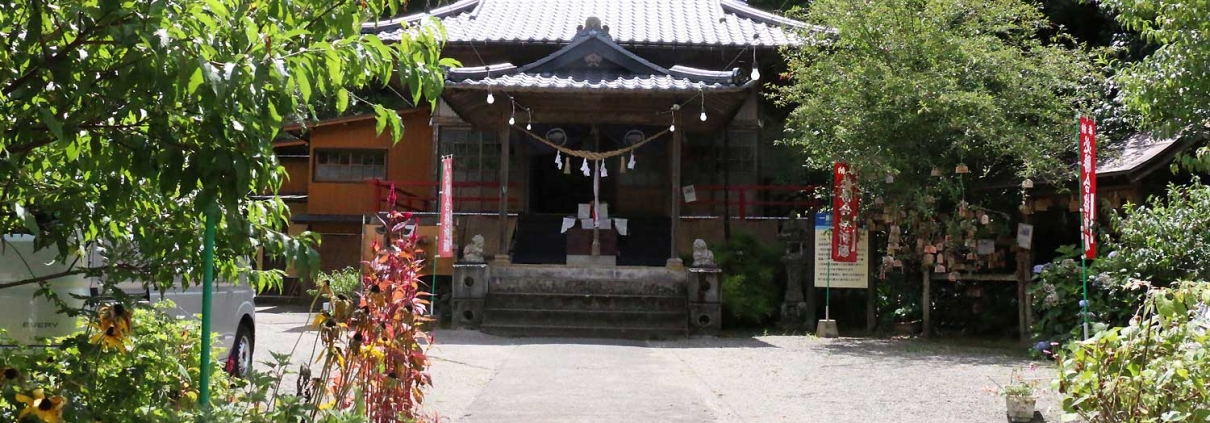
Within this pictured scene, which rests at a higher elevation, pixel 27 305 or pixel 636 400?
pixel 27 305

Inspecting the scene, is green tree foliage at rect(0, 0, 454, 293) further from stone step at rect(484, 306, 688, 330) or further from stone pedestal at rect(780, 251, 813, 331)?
stone pedestal at rect(780, 251, 813, 331)

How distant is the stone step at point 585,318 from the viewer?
570 inches

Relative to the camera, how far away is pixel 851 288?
15281 millimetres

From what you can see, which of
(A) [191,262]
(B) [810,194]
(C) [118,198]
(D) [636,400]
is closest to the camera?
(C) [118,198]

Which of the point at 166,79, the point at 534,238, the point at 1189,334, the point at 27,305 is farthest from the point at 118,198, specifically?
the point at 534,238

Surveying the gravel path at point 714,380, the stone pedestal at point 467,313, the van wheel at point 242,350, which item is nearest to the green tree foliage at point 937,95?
the gravel path at point 714,380

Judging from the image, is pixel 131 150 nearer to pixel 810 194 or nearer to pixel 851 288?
pixel 851 288

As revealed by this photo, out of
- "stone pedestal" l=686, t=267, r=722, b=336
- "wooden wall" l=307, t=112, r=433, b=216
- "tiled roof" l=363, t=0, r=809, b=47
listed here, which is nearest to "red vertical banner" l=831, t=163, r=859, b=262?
"stone pedestal" l=686, t=267, r=722, b=336

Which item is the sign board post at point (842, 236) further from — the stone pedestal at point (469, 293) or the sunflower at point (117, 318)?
the sunflower at point (117, 318)

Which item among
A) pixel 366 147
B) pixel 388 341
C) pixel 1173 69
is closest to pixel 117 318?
pixel 388 341

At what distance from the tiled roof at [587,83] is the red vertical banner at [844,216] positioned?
1931mm

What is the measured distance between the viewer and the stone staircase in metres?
14.3

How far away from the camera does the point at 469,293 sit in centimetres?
1486

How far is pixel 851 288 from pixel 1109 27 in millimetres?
8581
